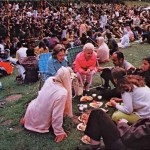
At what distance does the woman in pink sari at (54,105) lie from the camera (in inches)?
218

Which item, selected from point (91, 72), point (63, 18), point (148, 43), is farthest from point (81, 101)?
point (63, 18)

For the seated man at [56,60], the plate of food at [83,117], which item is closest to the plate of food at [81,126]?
the plate of food at [83,117]

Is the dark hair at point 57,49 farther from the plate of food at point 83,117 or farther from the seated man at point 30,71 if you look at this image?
the seated man at point 30,71

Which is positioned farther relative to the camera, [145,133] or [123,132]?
[123,132]

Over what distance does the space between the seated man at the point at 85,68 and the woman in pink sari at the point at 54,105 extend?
1.93 meters

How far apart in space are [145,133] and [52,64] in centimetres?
340

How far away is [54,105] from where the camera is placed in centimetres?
554

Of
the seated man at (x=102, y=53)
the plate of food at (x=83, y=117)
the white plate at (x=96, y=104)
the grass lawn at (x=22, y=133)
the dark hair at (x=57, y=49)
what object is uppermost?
the dark hair at (x=57, y=49)

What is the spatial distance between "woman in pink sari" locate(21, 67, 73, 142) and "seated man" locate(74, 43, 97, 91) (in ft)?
6.34

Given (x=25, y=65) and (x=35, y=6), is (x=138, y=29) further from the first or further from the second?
(x=35, y=6)

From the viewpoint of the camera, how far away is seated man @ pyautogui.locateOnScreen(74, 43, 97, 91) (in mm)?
7699

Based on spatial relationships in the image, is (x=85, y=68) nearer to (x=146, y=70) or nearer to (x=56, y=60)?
(x=56, y=60)

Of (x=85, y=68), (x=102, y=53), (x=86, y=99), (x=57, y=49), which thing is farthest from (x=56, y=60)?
(x=102, y=53)

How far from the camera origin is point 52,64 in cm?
725
